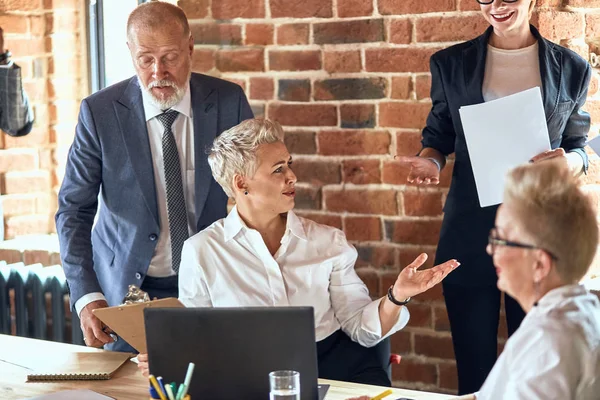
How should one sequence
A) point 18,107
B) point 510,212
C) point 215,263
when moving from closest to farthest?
1. point 510,212
2. point 215,263
3. point 18,107

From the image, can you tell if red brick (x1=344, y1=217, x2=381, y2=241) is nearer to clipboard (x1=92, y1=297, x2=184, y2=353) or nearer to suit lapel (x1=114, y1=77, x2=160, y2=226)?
suit lapel (x1=114, y1=77, x2=160, y2=226)

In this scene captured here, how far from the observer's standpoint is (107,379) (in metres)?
2.12

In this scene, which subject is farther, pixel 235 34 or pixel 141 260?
pixel 235 34

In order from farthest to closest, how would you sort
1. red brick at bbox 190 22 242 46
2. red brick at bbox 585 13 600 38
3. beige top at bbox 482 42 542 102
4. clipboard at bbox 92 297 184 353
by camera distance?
red brick at bbox 190 22 242 46, red brick at bbox 585 13 600 38, beige top at bbox 482 42 542 102, clipboard at bbox 92 297 184 353

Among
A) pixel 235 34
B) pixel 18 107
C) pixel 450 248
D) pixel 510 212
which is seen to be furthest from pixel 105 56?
pixel 510 212

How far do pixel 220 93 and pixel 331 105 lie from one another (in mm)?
465

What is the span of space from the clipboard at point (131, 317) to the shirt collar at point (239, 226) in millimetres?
435

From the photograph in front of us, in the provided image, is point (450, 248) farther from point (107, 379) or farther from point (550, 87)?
point (107, 379)

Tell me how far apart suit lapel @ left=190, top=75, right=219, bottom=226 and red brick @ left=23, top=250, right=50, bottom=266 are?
1268 mm

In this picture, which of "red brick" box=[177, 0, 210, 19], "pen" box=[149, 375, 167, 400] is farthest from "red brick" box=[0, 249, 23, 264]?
"pen" box=[149, 375, 167, 400]

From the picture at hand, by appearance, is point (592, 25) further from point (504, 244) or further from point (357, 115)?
point (504, 244)

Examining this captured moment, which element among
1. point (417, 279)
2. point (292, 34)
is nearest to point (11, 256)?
point (292, 34)

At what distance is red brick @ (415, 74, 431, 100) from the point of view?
294cm

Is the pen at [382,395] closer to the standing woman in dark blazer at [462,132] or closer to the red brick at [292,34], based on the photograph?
the standing woman in dark blazer at [462,132]
